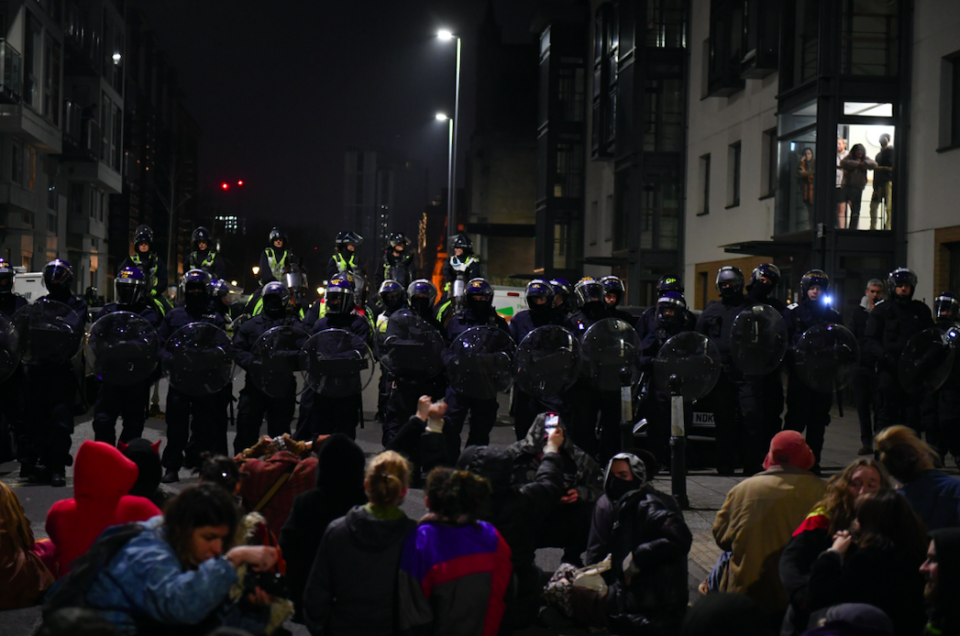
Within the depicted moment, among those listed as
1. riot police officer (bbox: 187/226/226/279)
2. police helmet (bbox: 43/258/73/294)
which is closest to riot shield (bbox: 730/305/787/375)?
police helmet (bbox: 43/258/73/294)

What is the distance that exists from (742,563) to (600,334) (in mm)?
4562

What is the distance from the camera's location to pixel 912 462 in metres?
5.66

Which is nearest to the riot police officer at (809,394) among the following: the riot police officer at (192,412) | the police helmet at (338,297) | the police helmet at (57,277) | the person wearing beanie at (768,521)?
the police helmet at (338,297)

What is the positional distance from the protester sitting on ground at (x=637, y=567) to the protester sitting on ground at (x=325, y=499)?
58.8 inches

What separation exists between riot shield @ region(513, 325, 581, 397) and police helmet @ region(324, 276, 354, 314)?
72.5 inches

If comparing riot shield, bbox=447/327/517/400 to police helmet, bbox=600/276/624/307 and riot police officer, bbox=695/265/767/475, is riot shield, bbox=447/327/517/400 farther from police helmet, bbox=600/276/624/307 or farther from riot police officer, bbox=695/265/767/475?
riot police officer, bbox=695/265/767/475

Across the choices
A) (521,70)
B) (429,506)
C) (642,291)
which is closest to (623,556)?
(429,506)

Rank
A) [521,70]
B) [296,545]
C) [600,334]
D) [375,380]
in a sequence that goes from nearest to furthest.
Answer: [296,545]
[600,334]
[375,380]
[521,70]

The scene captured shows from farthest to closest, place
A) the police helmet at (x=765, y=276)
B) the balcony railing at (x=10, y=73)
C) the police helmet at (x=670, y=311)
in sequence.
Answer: the balcony railing at (x=10, y=73) < the police helmet at (x=765, y=276) < the police helmet at (x=670, y=311)

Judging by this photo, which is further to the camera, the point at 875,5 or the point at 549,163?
the point at 549,163

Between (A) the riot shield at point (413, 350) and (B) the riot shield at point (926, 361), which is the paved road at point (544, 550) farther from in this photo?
(A) the riot shield at point (413, 350)

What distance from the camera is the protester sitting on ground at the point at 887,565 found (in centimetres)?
443

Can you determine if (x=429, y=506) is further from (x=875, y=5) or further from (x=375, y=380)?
(x=875, y=5)

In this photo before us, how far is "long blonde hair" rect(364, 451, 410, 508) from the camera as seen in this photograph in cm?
479
